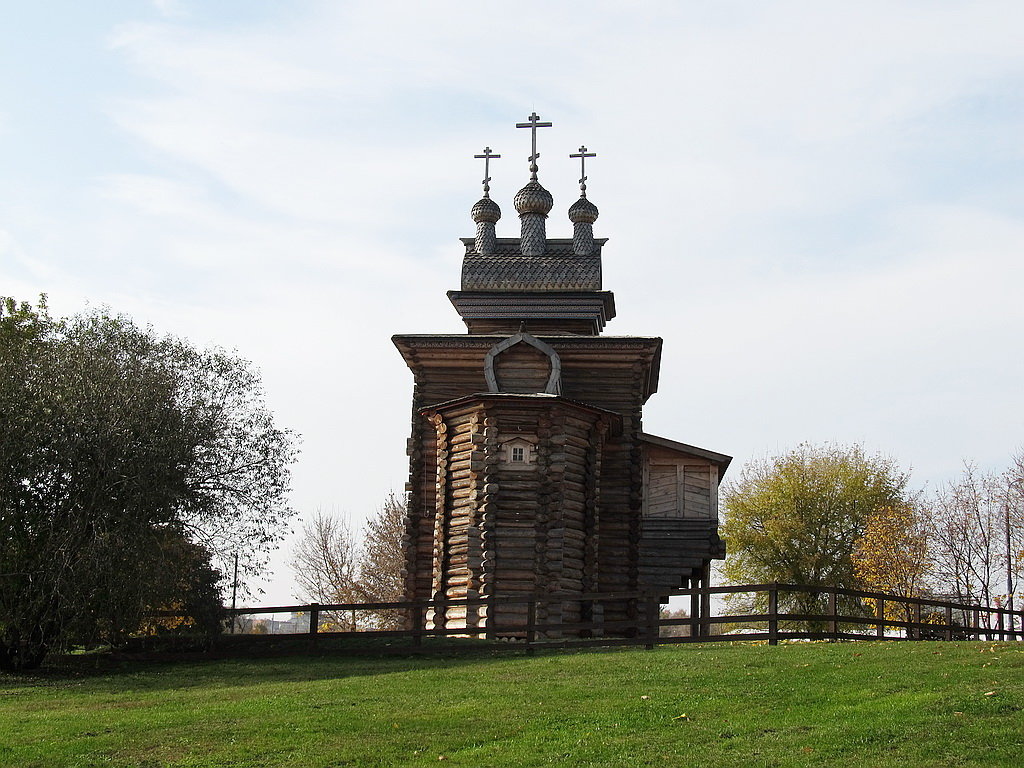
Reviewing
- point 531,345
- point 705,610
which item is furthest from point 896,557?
point 705,610

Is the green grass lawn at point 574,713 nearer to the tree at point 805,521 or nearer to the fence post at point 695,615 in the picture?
the fence post at point 695,615

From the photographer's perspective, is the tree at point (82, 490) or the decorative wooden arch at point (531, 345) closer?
the tree at point (82, 490)

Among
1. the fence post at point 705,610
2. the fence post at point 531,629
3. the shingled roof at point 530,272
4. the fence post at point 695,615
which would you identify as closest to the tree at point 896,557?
the shingled roof at point 530,272

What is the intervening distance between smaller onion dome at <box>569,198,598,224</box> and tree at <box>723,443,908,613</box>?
21.1 m

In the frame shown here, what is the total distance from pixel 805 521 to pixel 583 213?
22170 mm

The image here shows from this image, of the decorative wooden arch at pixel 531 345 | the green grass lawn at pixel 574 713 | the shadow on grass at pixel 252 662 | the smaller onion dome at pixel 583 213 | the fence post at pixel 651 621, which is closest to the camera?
the green grass lawn at pixel 574 713

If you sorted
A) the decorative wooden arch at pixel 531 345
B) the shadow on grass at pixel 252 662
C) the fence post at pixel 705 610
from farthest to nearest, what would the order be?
1. the decorative wooden arch at pixel 531 345
2. the fence post at pixel 705 610
3. the shadow on grass at pixel 252 662

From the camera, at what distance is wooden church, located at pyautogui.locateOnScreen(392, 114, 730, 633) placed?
29.8 meters

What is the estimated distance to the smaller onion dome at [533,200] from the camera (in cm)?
4069

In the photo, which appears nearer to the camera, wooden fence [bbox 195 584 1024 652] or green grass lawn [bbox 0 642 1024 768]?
green grass lawn [bbox 0 642 1024 768]

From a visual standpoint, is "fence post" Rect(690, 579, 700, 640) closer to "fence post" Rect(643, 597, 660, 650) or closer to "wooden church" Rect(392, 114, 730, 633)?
"fence post" Rect(643, 597, 660, 650)

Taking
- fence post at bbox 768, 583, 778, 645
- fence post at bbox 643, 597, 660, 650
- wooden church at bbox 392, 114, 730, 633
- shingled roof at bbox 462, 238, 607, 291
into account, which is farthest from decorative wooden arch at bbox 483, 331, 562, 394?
fence post at bbox 768, 583, 778, 645

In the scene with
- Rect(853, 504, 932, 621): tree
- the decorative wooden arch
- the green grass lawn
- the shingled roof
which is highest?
the shingled roof

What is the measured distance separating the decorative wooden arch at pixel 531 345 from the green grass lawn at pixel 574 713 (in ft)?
40.0
